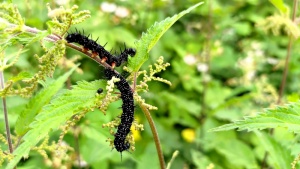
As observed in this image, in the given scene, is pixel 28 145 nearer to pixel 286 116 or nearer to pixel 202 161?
pixel 286 116

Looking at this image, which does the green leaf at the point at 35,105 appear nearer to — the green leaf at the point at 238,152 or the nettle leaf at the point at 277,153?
the nettle leaf at the point at 277,153

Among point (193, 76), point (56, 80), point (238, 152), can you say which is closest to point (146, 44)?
point (56, 80)

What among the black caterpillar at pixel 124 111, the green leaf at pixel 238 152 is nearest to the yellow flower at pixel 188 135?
the green leaf at pixel 238 152

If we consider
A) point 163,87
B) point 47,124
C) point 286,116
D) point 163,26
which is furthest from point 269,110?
point 163,87

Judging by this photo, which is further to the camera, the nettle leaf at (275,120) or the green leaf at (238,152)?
the green leaf at (238,152)

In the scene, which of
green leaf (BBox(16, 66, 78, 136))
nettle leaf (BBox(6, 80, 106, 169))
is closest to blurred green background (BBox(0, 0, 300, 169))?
green leaf (BBox(16, 66, 78, 136))
